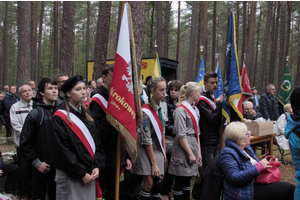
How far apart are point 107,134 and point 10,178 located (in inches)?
98.1

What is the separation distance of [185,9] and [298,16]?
517 inches

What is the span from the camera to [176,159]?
3.92 metres

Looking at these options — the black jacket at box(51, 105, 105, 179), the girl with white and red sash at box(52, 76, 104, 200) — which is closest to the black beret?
the girl with white and red sash at box(52, 76, 104, 200)

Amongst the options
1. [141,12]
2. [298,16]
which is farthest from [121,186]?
[298,16]

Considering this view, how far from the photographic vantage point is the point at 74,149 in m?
2.77

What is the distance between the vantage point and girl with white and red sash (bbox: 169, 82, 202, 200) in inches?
152

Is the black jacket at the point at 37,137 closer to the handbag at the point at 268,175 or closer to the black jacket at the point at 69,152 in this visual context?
the black jacket at the point at 69,152

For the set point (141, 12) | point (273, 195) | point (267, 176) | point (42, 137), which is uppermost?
point (141, 12)

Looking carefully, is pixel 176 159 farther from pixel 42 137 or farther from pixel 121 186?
pixel 42 137

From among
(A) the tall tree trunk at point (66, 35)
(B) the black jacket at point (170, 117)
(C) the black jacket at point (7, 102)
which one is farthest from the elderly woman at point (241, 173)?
(C) the black jacket at point (7, 102)

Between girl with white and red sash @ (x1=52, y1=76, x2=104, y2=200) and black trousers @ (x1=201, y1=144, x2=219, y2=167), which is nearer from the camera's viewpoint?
girl with white and red sash @ (x1=52, y1=76, x2=104, y2=200)

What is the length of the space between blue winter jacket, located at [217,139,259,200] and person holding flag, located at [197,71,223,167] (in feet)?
4.84

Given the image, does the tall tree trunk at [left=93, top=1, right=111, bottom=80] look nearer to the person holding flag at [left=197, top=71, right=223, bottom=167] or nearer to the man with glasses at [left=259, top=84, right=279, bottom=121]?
the person holding flag at [left=197, top=71, right=223, bottom=167]

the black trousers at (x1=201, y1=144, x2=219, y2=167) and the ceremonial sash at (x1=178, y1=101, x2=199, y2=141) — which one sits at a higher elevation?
the ceremonial sash at (x1=178, y1=101, x2=199, y2=141)
